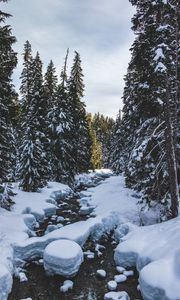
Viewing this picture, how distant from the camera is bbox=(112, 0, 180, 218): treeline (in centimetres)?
1258

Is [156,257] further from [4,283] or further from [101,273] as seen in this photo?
[4,283]

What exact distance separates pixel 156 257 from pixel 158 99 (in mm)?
6847

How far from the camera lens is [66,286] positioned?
9.29 meters

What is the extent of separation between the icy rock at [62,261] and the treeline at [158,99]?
491 cm

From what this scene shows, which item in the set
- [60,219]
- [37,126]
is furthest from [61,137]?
[60,219]

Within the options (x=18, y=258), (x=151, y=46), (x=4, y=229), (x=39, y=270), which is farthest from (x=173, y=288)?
(x=151, y=46)

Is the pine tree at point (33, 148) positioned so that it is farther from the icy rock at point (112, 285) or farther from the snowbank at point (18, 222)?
the icy rock at point (112, 285)

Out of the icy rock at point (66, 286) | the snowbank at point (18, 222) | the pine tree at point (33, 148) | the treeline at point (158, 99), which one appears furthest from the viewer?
the pine tree at point (33, 148)

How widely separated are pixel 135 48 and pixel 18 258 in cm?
1086

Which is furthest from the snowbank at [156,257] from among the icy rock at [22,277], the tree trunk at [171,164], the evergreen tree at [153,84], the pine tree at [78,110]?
the pine tree at [78,110]

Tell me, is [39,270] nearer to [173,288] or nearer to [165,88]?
[173,288]

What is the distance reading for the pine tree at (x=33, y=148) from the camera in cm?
2305

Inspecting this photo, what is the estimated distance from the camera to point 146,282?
809cm

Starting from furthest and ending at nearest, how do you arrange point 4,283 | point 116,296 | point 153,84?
point 153,84
point 116,296
point 4,283
